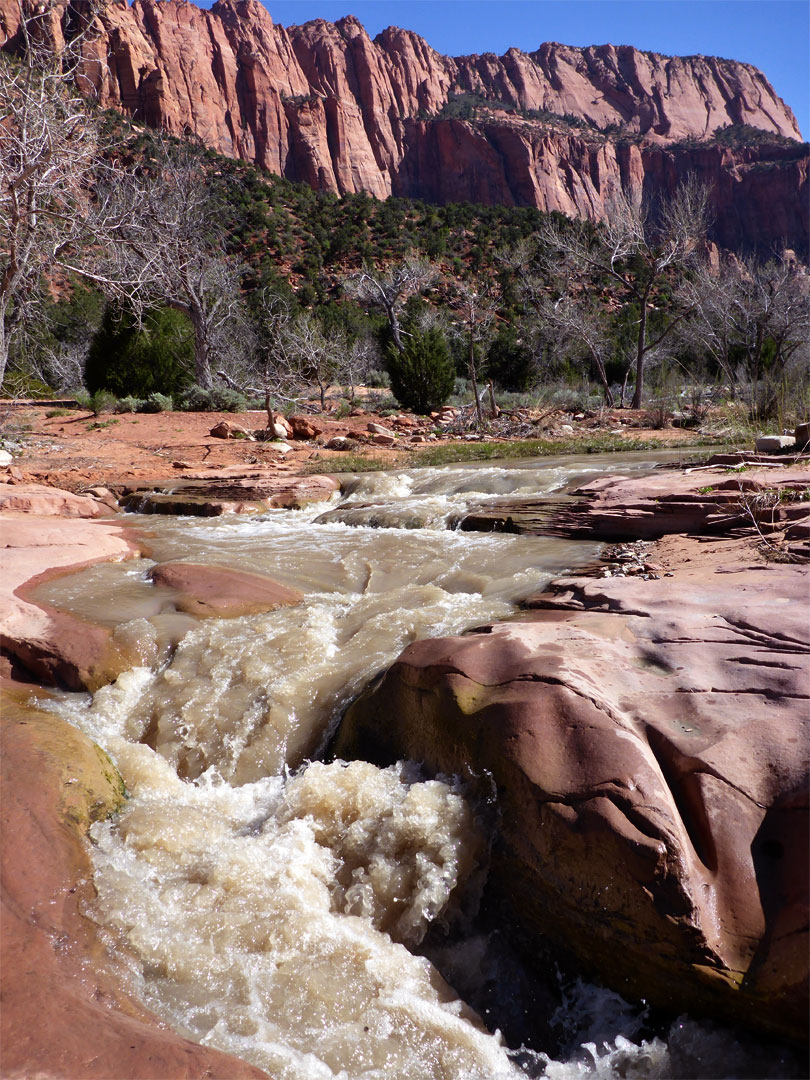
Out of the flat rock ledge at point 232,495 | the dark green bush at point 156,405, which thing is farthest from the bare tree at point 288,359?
the flat rock ledge at point 232,495

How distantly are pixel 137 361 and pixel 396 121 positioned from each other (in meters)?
79.1

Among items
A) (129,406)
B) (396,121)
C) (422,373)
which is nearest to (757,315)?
(422,373)

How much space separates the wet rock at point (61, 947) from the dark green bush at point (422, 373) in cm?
1671

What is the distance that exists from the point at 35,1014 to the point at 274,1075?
71 cm

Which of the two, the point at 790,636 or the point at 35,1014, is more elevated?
the point at 790,636

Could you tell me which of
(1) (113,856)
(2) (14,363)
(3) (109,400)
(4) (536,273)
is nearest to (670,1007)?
(1) (113,856)

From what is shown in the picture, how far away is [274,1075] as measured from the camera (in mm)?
1963

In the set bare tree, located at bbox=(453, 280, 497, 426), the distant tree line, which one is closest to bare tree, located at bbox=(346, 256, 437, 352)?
the distant tree line

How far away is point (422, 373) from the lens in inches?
742

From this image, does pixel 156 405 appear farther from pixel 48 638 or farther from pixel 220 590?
pixel 48 638

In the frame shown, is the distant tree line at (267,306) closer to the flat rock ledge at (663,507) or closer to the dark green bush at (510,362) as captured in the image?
the dark green bush at (510,362)

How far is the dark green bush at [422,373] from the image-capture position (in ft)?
61.8

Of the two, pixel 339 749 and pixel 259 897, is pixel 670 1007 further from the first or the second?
pixel 339 749

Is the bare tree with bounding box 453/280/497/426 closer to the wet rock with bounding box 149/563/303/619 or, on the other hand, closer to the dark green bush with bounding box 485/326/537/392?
the dark green bush with bounding box 485/326/537/392
